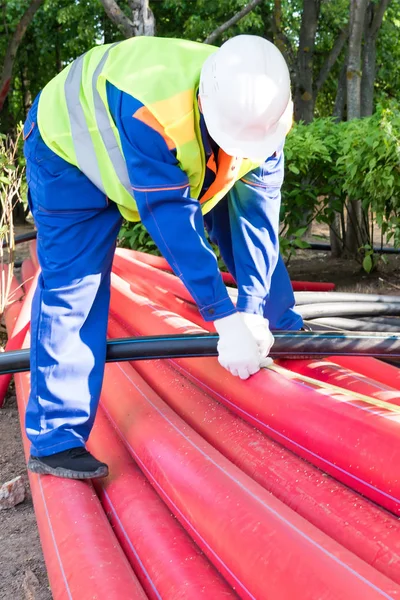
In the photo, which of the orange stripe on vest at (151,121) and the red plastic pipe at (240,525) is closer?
the red plastic pipe at (240,525)

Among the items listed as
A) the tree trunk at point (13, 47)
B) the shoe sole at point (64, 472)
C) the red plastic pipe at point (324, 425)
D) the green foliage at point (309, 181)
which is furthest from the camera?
the tree trunk at point (13, 47)

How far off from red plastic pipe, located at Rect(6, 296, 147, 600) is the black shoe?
27mm

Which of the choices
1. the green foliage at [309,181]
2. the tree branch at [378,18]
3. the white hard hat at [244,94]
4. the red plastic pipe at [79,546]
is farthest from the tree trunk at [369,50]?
the red plastic pipe at [79,546]

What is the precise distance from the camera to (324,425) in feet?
6.00

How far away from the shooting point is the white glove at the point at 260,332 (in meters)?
2.02

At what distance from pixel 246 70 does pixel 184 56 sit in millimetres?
296

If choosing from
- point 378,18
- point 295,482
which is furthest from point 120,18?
point 378,18

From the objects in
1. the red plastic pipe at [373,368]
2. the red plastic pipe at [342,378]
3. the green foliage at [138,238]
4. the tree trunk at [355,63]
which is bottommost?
the red plastic pipe at [373,368]

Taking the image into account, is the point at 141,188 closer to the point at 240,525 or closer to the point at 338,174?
the point at 240,525

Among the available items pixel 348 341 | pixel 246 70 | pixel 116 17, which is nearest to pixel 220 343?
pixel 348 341

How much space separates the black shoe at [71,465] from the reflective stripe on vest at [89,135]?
84cm

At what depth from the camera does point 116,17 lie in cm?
658

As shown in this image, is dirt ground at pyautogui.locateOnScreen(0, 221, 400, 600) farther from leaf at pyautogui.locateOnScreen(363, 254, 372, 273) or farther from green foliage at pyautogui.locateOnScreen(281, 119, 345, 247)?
green foliage at pyautogui.locateOnScreen(281, 119, 345, 247)

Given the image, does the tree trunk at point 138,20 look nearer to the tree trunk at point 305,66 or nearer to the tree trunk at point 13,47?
the tree trunk at point 13,47
